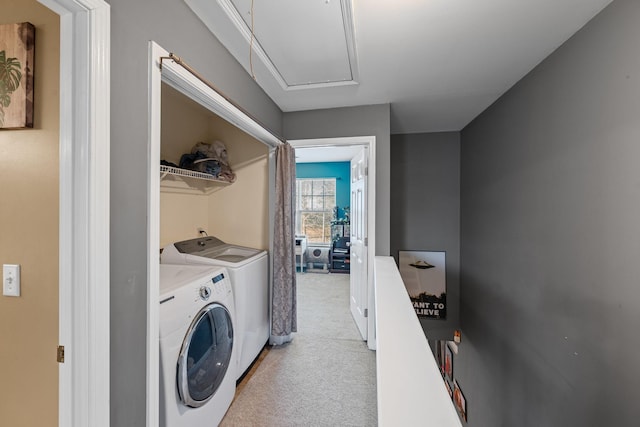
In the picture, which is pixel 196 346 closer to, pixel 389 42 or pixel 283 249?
pixel 283 249

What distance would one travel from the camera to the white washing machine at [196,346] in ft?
3.89

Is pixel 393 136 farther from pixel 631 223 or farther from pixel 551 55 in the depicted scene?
pixel 631 223

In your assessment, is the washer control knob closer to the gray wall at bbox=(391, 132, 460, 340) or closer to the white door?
the white door

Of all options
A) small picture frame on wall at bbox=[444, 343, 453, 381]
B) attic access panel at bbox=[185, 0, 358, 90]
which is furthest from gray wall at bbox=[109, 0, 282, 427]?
small picture frame on wall at bbox=[444, 343, 453, 381]

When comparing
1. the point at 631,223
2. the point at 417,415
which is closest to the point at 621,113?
the point at 631,223

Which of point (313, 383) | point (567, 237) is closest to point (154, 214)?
point (313, 383)

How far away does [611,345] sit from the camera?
132 centimetres

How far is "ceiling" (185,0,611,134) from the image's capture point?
130 cm

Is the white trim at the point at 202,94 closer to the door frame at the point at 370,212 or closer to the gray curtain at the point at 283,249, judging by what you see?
the gray curtain at the point at 283,249

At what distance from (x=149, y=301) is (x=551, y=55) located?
272cm

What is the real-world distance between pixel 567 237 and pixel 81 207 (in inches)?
96.6

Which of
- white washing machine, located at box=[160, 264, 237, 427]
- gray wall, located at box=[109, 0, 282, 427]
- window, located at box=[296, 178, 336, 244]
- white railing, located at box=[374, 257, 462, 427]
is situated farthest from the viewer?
window, located at box=[296, 178, 336, 244]

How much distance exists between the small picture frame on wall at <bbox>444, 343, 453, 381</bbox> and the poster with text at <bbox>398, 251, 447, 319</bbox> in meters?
0.70

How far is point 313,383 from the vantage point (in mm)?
1992
